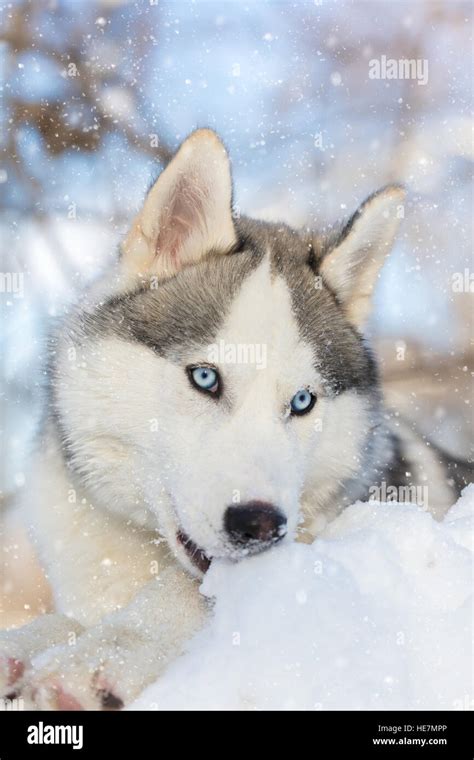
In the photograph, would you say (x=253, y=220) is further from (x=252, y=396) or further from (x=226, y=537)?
(x=226, y=537)

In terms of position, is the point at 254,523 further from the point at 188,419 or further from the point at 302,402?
the point at 302,402

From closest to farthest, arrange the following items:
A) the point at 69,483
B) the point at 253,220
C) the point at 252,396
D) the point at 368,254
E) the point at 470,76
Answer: the point at 252,396 < the point at 69,483 < the point at 368,254 < the point at 253,220 < the point at 470,76

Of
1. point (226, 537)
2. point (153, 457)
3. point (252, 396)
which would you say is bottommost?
point (226, 537)

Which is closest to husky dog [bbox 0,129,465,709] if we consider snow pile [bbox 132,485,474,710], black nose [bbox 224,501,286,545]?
black nose [bbox 224,501,286,545]

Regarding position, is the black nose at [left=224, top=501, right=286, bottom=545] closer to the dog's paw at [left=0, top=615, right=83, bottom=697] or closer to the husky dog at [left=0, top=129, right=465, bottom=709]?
the husky dog at [left=0, top=129, right=465, bottom=709]

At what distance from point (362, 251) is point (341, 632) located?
1558mm

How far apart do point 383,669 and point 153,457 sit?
3.11 ft

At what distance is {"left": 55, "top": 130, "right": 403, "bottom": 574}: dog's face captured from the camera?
2.06 metres

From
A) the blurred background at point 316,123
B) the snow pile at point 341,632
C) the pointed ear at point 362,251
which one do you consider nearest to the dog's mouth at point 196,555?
the snow pile at point 341,632

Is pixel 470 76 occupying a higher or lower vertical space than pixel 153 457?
higher

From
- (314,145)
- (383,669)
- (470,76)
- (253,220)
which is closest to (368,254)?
(253,220)

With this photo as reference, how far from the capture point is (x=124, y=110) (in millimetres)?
5301

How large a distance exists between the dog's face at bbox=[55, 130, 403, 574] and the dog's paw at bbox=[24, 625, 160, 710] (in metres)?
0.31
